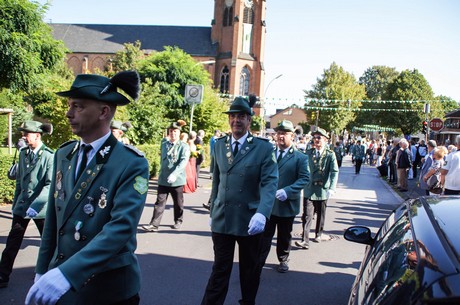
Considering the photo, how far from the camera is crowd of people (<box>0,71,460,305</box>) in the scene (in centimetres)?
233

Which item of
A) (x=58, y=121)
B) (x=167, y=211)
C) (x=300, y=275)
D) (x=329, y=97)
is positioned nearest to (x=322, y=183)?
(x=300, y=275)

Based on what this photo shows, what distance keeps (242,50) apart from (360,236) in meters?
64.9

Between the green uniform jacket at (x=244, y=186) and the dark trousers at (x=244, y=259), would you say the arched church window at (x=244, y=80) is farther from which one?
the dark trousers at (x=244, y=259)

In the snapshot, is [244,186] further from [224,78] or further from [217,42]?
[217,42]

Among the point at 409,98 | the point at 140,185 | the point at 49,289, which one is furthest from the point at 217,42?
the point at 49,289

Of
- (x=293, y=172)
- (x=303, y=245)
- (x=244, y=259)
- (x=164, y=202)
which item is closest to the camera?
(x=244, y=259)

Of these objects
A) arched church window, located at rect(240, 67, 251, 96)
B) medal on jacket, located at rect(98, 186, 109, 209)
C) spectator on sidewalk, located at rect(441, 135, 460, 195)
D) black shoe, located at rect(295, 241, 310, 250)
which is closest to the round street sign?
spectator on sidewalk, located at rect(441, 135, 460, 195)

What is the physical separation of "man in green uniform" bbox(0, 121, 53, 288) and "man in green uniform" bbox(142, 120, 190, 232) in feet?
9.23

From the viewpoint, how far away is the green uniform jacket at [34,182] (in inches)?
202

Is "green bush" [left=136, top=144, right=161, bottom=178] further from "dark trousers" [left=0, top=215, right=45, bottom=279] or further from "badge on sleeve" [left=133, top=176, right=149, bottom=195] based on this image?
"badge on sleeve" [left=133, top=176, right=149, bottom=195]

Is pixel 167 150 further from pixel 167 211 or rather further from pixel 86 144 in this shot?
pixel 86 144

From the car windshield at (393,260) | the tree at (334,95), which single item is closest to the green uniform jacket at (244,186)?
the car windshield at (393,260)

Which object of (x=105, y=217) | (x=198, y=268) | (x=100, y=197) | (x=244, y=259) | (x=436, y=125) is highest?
(x=436, y=125)

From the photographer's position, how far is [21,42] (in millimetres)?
13211
